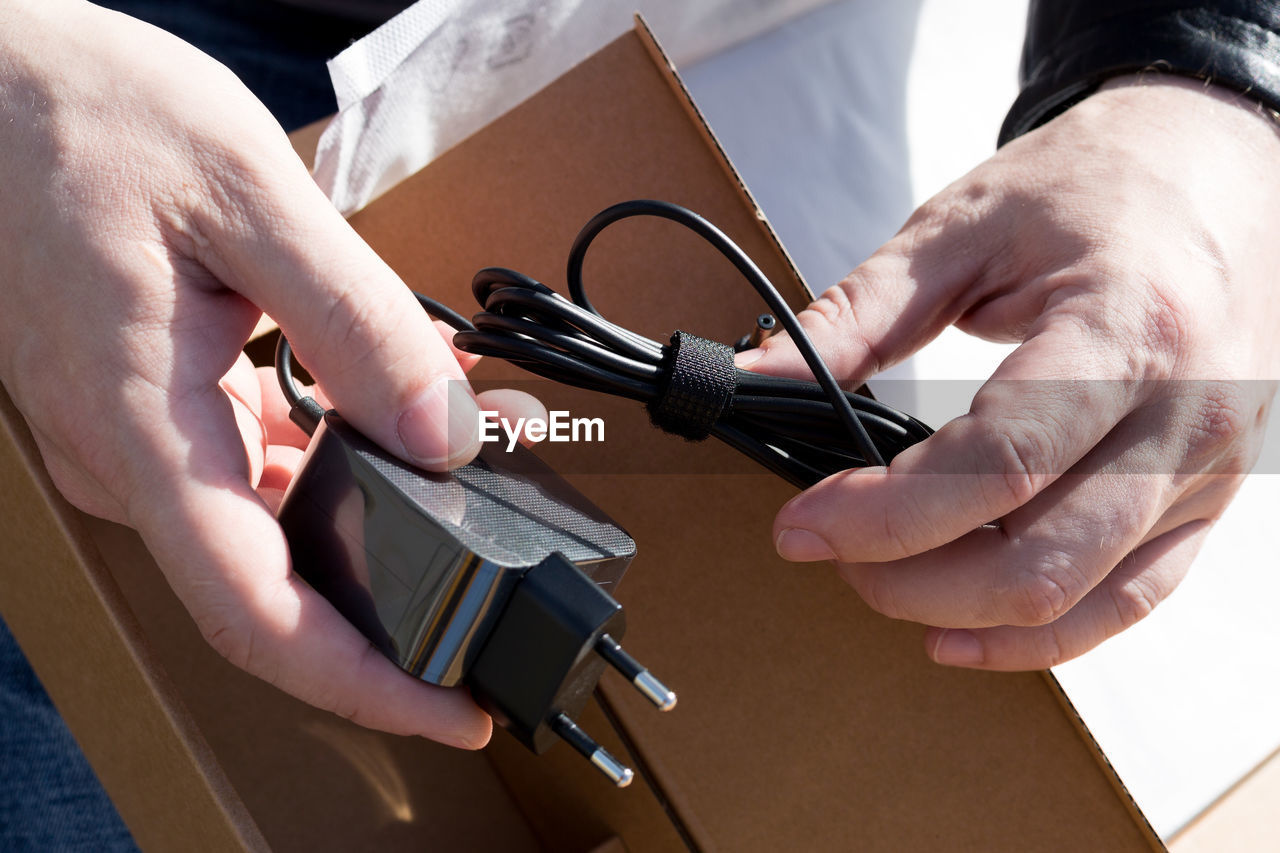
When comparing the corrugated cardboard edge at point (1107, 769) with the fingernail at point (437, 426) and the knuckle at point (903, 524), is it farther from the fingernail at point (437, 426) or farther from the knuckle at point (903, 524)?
the fingernail at point (437, 426)

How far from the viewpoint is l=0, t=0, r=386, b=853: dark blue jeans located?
0.72m

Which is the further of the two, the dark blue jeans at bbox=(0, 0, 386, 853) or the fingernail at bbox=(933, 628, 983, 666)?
the dark blue jeans at bbox=(0, 0, 386, 853)

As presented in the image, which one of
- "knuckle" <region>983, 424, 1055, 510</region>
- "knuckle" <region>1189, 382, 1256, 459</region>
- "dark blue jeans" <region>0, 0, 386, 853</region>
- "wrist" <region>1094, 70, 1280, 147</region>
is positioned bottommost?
"dark blue jeans" <region>0, 0, 386, 853</region>

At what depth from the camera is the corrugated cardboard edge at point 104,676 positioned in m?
0.38

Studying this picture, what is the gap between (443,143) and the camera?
0.60 metres

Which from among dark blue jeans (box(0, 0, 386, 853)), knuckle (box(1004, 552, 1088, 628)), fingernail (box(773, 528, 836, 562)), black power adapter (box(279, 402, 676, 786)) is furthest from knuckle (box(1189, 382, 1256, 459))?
dark blue jeans (box(0, 0, 386, 853))

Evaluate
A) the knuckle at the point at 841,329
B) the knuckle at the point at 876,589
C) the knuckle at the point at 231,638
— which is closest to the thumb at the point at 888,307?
the knuckle at the point at 841,329

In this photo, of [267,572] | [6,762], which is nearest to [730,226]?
[267,572]

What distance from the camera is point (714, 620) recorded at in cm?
46

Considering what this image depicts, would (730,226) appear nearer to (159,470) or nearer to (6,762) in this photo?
(159,470)

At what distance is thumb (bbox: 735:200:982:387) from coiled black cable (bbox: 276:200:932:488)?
3 cm

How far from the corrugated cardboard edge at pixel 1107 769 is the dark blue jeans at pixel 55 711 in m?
0.68

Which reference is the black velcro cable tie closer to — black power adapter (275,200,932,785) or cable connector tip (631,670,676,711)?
black power adapter (275,200,932,785)

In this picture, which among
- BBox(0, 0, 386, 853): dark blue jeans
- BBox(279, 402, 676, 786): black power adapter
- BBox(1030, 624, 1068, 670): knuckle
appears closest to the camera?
BBox(279, 402, 676, 786): black power adapter
